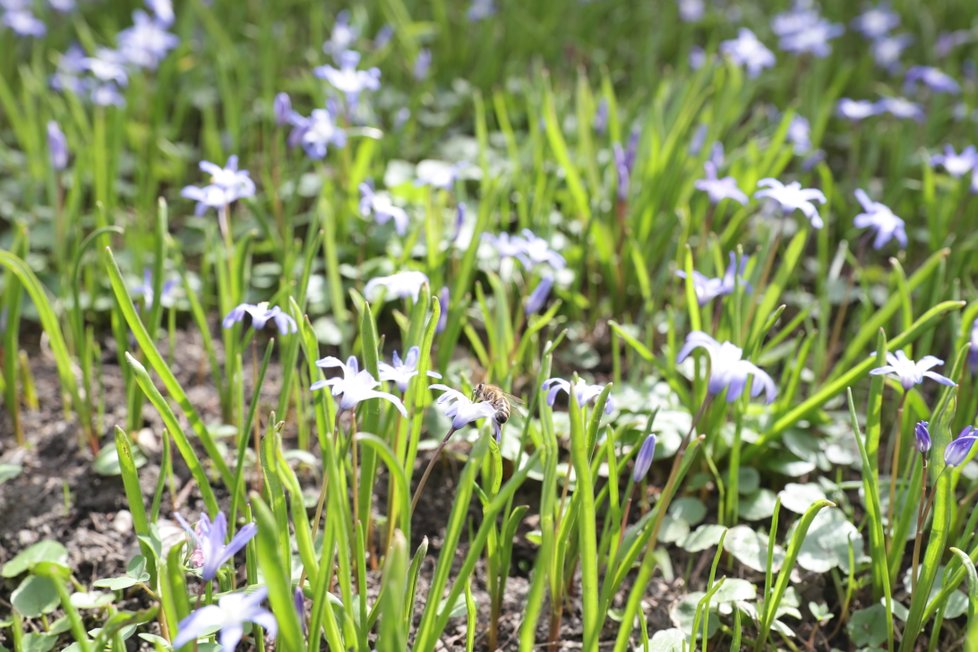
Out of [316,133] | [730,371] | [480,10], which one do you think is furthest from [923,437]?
[480,10]

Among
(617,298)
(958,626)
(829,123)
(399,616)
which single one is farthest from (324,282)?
(829,123)

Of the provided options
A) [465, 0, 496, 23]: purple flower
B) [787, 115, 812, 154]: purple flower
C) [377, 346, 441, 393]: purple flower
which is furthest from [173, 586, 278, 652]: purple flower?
[465, 0, 496, 23]: purple flower

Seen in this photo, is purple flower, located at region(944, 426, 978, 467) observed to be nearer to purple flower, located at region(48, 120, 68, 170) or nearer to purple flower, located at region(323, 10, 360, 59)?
purple flower, located at region(48, 120, 68, 170)

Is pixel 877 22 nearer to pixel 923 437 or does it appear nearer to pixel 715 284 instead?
pixel 715 284

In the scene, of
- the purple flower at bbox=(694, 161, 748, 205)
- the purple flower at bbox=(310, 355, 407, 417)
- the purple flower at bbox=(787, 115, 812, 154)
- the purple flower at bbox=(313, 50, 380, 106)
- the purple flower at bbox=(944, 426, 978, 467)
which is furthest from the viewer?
the purple flower at bbox=(787, 115, 812, 154)

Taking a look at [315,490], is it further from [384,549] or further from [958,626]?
[958,626]

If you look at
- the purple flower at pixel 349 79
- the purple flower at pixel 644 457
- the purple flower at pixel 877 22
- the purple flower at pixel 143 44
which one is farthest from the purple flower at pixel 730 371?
the purple flower at pixel 877 22
